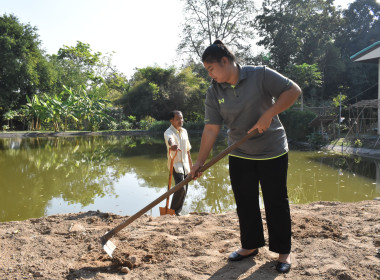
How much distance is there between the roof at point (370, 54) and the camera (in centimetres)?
1332

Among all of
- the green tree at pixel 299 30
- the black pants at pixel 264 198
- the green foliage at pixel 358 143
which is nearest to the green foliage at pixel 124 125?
the green tree at pixel 299 30

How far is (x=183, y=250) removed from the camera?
2.56 metres

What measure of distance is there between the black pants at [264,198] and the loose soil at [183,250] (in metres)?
0.18

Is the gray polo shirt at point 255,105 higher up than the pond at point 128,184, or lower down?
Result: higher up

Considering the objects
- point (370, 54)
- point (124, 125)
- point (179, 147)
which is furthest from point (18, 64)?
point (179, 147)

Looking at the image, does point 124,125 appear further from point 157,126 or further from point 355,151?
point 355,151

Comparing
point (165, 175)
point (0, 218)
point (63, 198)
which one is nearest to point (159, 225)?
point (0, 218)

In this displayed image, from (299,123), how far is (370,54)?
4.08 m

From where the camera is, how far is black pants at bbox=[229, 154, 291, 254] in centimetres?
210

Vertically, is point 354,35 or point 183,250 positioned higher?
point 354,35

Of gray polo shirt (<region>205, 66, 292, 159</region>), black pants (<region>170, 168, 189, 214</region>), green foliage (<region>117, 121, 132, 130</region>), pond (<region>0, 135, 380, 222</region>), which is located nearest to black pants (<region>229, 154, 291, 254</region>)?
gray polo shirt (<region>205, 66, 292, 159</region>)

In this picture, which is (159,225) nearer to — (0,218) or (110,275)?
(110,275)

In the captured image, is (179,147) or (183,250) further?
(179,147)

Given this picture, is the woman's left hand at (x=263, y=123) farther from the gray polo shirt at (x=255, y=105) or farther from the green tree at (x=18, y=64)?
the green tree at (x=18, y=64)
